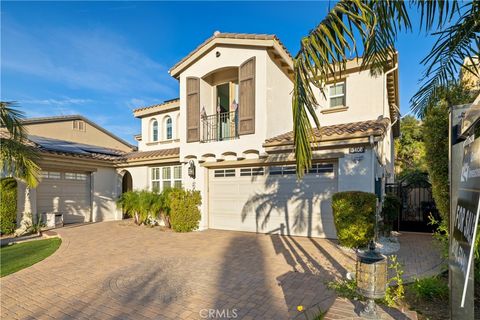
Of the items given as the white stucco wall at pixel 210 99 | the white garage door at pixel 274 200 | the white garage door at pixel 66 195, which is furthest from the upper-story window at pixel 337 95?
the white garage door at pixel 66 195

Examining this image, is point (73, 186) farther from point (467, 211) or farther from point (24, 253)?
point (467, 211)

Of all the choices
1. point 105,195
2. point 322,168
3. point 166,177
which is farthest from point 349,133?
point 105,195

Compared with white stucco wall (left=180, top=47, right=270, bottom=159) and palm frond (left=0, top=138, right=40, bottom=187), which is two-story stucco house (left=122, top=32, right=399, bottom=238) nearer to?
white stucco wall (left=180, top=47, right=270, bottom=159)

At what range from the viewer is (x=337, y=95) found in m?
12.1

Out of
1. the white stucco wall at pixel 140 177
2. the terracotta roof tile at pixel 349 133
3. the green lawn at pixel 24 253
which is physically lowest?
the green lawn at pixel 24 253

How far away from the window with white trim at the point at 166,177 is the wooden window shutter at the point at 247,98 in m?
5.06

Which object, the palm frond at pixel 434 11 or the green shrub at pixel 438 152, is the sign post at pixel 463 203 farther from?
the green shrub at pixel 438 152

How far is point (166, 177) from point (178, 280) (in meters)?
9.08

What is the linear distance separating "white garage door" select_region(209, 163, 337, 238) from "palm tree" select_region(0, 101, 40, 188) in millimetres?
7542

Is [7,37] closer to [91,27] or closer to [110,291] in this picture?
[91,27]

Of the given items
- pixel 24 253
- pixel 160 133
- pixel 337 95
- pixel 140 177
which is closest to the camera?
pixel 24 253

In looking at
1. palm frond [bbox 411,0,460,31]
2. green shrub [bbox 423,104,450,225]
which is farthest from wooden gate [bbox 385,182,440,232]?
palm frond [bbox 411,0,460,31]

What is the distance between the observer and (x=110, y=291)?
5109mm

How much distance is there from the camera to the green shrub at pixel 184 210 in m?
11.2
